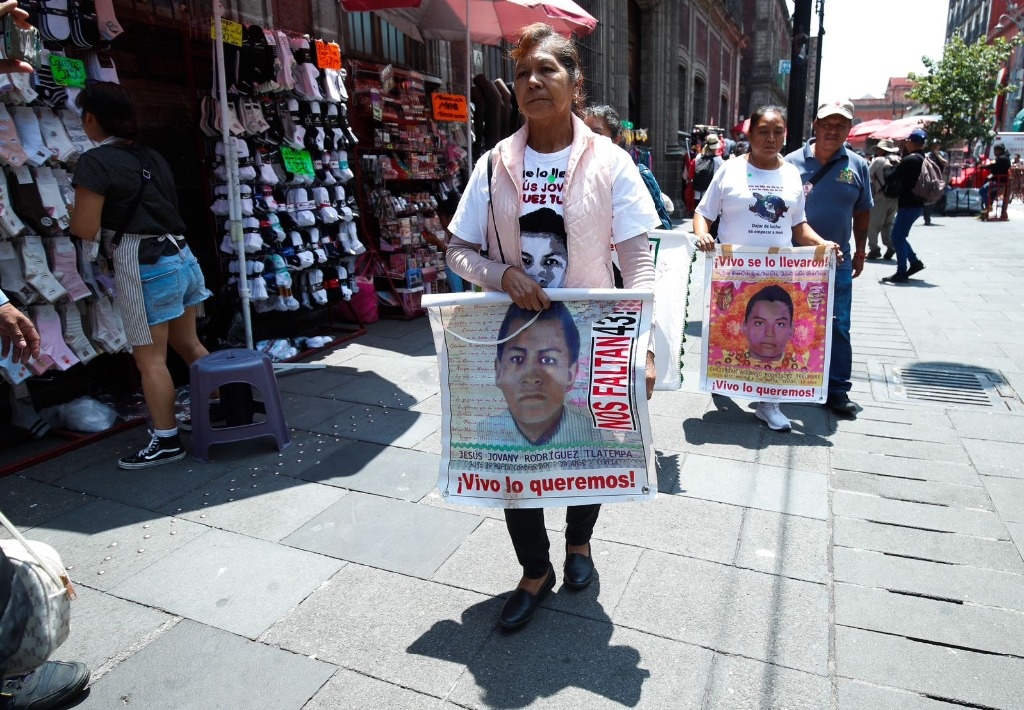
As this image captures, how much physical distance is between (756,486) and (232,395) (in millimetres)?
3028

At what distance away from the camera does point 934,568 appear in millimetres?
2900

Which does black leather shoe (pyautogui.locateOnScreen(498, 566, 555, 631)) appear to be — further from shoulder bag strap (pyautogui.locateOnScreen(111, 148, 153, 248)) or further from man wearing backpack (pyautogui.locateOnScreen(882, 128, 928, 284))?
man wearing backpack (pyautogui.locateOnScreen(882, 128, 928, 284))

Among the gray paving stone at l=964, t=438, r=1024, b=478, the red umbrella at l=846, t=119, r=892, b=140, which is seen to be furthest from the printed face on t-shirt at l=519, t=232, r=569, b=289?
the red umbrella at l=846, t=119, r=892, b=140

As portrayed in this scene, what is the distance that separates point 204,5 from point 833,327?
535 centimetres

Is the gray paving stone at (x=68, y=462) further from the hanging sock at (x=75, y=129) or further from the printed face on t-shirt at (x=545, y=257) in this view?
the printed face on t-shirt at (x=545, y=257)

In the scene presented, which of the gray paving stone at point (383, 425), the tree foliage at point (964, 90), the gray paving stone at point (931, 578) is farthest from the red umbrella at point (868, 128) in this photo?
the gray paving stone at point (931, 578)

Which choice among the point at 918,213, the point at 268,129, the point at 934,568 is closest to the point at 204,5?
the point at 268,129

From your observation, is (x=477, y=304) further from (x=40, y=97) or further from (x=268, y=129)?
(x=268, y=129)

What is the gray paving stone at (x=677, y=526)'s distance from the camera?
3.07 m

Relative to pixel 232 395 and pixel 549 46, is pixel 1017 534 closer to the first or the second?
pixel 549 46

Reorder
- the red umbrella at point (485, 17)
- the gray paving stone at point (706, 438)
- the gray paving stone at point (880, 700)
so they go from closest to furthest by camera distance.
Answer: the gray paving stone at point (880, 700) < the gray paving stone at point (706, 438) < the red umbrella at point (485, 17)

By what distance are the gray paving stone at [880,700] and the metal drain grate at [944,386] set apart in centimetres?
316

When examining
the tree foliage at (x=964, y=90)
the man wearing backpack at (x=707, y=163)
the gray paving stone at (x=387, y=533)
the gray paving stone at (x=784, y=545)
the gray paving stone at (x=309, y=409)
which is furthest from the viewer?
the tree foliage at (x=964, y=90)

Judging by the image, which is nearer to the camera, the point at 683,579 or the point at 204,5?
the point at 683,579
